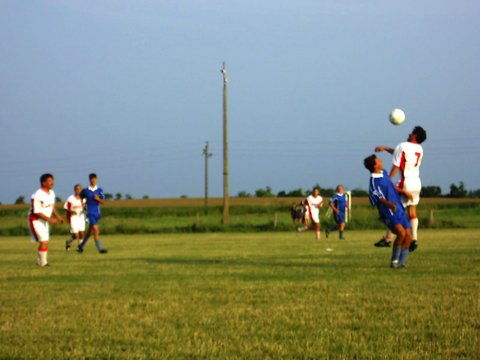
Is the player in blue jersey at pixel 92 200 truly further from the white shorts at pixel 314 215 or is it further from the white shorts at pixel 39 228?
the white shorts at pixel 314 215

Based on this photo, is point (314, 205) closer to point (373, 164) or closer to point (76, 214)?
point (76, 214)

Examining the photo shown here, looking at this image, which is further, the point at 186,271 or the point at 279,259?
the point at 279,259

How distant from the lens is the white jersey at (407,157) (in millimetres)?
14539

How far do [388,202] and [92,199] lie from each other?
39.4ft

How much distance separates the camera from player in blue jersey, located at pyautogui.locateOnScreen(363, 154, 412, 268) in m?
13.1

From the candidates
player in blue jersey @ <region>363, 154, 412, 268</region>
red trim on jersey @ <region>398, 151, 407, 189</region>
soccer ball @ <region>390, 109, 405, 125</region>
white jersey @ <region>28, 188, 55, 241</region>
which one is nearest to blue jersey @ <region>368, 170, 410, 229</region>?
player in blue jersey @ <region>363, 154, 412, 268</region>

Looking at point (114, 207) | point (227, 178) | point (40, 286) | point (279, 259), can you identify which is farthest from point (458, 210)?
point (40, 286)

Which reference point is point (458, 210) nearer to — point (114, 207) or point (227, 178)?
point (227, 178)

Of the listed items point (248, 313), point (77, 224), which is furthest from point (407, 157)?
point (77, 224)

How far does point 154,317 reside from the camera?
803cm

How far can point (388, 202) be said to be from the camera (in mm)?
13062

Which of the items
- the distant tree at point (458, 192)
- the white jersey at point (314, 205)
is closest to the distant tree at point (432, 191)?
the distant tree at point (458, 192)

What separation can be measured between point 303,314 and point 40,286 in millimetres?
5177

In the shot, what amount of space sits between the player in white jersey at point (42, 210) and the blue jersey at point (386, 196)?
6.59m
